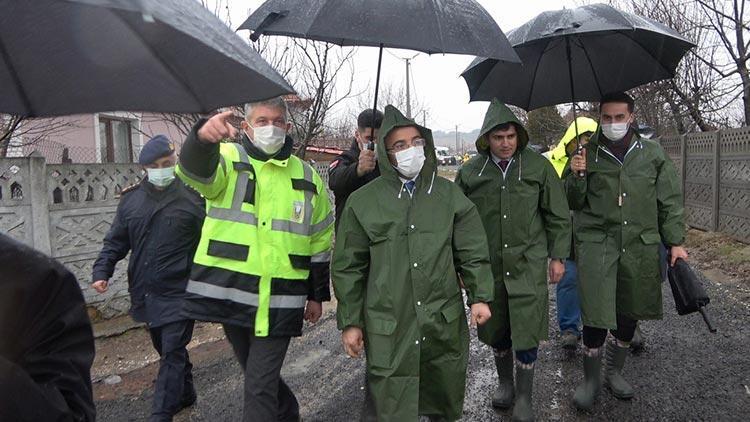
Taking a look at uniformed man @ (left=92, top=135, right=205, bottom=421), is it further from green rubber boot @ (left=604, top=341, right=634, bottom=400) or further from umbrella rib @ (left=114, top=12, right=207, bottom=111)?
green rubber boot @ (left=604, top=341, right=634, bottom=400)

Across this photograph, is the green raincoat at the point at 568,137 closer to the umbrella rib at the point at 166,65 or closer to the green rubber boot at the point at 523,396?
the green rubber boot at the point at 523,396

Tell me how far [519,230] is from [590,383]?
51.3 inches

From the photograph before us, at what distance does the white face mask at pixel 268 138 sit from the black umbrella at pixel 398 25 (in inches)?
19.4

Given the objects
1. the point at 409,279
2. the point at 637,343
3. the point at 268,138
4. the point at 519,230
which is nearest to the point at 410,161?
the point at 409,279

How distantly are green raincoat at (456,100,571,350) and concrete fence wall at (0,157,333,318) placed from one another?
13.3ft

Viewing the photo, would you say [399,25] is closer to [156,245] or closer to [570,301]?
[156,245]

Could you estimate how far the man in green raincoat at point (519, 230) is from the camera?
3.41 m

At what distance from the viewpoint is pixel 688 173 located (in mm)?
10758

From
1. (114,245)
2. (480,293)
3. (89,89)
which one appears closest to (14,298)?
(89,89)

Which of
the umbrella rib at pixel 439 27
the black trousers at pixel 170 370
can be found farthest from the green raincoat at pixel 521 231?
the black trousers at pixel 170 370

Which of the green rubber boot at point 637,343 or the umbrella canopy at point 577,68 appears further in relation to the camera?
the green rubber boot at point 637,343

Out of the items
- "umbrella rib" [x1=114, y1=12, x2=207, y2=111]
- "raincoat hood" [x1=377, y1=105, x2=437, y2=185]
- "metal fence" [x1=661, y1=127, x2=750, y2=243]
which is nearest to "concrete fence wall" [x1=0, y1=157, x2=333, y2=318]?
"raincoat hood" [x1=377, y1=105, x2=437, y2=185]

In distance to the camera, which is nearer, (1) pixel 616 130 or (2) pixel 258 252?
(2) pixel 258 252

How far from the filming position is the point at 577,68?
422cm
